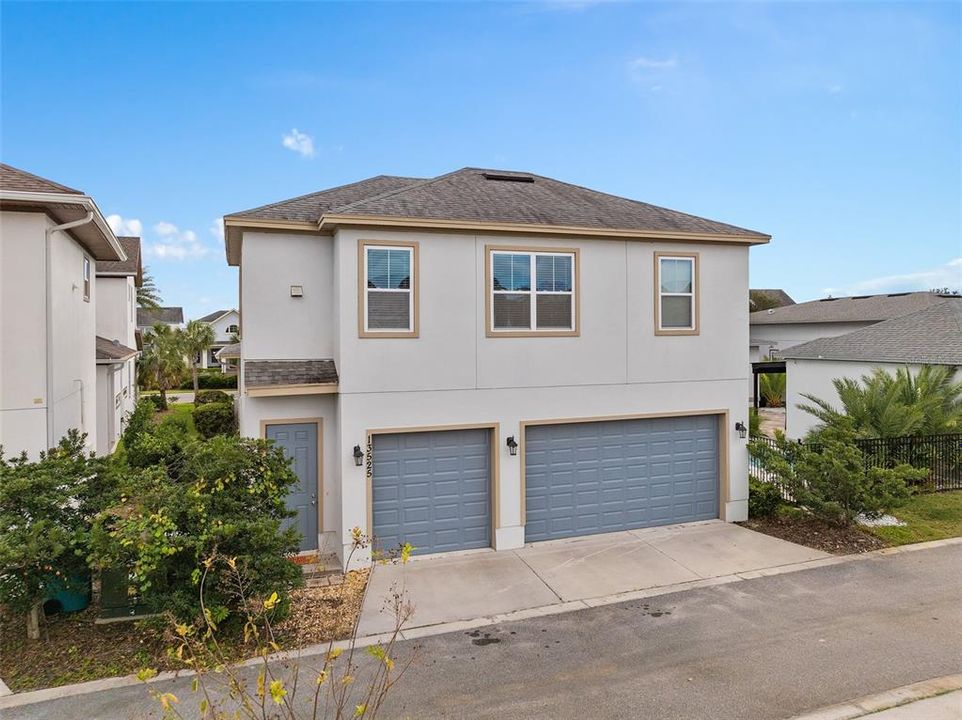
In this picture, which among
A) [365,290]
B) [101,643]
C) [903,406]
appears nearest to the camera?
[101,643]

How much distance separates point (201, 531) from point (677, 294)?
30.1ft

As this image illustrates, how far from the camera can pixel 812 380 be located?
67.8ft

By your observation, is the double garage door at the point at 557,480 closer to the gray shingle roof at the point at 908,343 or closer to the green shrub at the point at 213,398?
the gray shingle roof at the point at 908,343

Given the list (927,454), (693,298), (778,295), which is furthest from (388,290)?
(778,295)

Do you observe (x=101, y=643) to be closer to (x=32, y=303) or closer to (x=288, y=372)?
(x=288, y=372)

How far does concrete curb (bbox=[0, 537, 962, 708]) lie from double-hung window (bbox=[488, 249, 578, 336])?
4605 mm

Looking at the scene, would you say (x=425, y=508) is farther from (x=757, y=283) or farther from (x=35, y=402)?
(x=757, y=283)

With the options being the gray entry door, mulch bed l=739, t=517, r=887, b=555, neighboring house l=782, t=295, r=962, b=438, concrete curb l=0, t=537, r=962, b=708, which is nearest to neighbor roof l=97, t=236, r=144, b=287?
the gray entry door

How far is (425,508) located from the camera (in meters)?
9.71

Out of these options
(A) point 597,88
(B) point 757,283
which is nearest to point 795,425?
(A) point 597,88

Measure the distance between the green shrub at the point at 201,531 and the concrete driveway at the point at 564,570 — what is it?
1662 millimetres

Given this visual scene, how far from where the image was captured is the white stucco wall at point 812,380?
61.9 feet

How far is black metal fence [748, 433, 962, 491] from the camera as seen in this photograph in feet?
42.1

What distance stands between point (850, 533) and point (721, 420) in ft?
9.74
